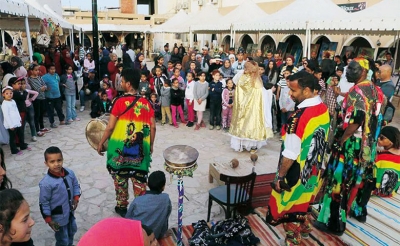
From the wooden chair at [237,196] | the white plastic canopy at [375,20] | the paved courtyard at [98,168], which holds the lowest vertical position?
the paved courtyard at [98,168]

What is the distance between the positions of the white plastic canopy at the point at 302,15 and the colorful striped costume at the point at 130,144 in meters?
7.40

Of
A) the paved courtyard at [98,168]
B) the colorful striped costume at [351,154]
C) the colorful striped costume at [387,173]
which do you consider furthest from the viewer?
the paved courtyard at [98,168]

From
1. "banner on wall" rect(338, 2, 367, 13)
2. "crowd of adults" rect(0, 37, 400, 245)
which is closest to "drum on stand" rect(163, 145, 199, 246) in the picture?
"crowd of adults" rect(0, 37, 400, 245)

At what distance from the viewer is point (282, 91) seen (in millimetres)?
7074

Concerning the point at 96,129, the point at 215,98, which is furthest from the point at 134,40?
the point at 96,129

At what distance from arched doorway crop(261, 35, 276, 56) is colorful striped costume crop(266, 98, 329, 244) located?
16.7 metres

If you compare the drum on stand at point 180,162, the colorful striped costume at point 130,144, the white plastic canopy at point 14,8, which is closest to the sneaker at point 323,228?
the drum on stand at point 180,162

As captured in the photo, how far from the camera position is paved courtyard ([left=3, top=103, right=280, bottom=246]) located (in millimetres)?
4148

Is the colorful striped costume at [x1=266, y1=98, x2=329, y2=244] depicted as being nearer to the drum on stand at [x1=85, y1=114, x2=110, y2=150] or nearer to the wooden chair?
the wooden chair

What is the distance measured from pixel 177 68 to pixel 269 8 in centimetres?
1151

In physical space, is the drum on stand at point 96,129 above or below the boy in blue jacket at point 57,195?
above

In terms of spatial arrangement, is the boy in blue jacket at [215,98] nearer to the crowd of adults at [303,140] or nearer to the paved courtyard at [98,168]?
the paved courtyard at [98,168]

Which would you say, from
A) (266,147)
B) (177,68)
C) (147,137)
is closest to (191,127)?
(177,68)

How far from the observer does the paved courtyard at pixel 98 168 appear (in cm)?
415
